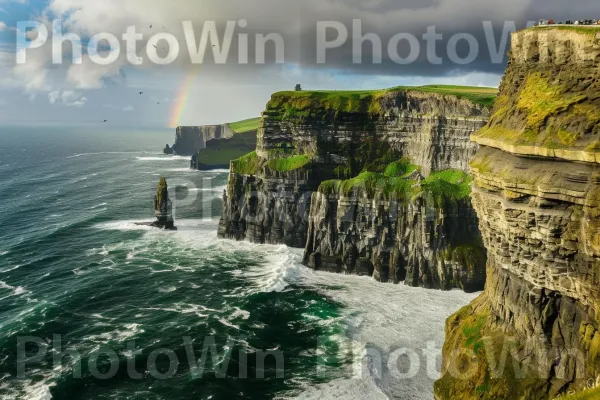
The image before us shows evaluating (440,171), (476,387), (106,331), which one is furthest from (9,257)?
(476,387)

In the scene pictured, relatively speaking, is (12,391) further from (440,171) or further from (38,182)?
(38,182)

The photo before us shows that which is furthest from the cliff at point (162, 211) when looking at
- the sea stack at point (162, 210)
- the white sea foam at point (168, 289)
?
the white sea foam at point (168, 289)

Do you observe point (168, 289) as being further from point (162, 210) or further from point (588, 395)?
point (588, 395)

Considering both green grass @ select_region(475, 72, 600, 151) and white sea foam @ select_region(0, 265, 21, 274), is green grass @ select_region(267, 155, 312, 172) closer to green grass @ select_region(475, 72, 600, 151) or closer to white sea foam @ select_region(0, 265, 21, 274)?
white sea foam @ select_region(0, 265, 21, 274)

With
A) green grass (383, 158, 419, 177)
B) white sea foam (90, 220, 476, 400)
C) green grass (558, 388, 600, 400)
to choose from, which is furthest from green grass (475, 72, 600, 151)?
green grass (383, 158, 419, 177)

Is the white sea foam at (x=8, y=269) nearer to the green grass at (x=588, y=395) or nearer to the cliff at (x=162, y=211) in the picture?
the cliff at (x=162, y=211)

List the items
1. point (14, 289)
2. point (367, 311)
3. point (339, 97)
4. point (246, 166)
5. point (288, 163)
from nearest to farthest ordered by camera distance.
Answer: point (367, 311), point (14, 289), point (288, 163), point (339, 97), point (246, 166)

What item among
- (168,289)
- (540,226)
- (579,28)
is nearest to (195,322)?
(168,289)
